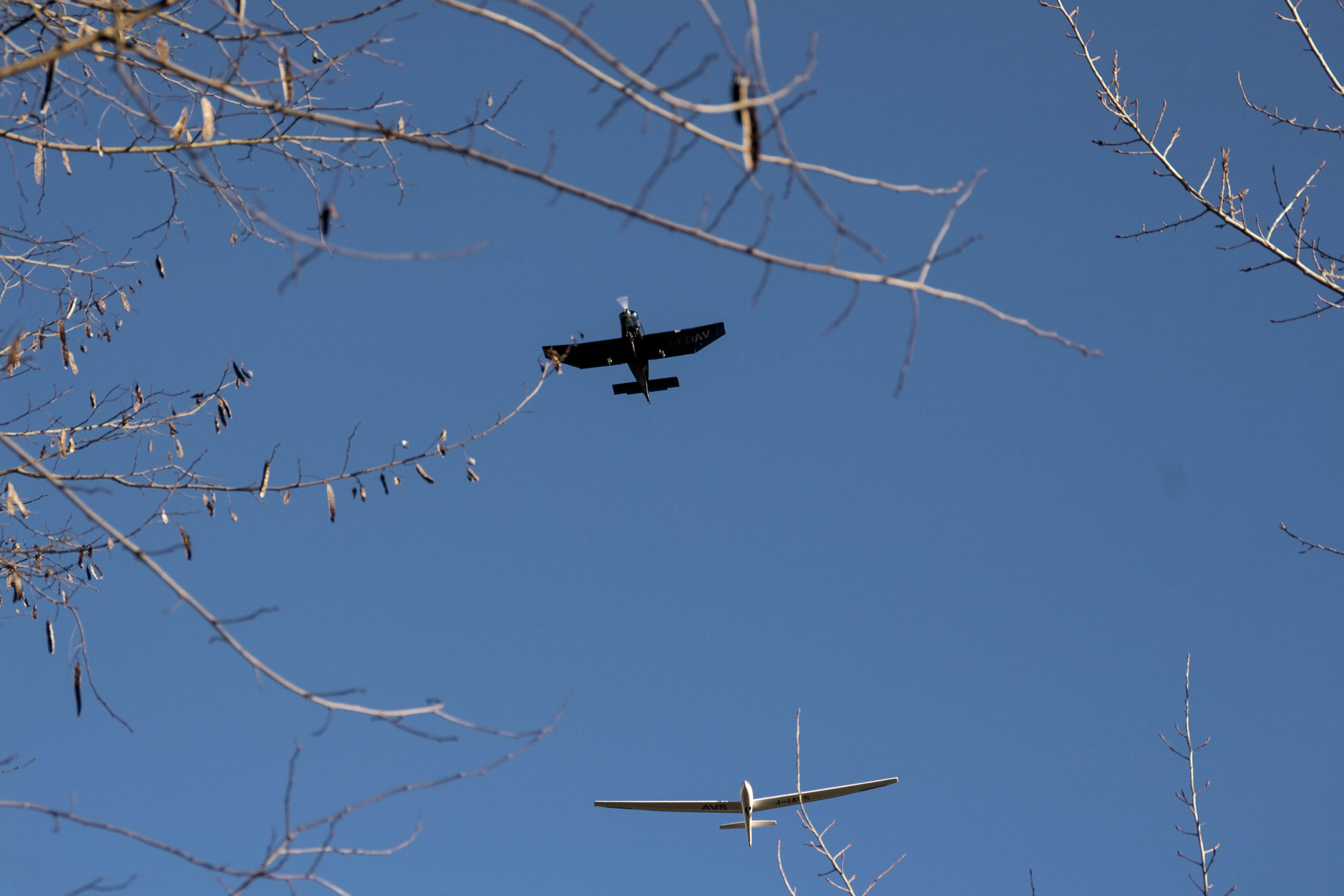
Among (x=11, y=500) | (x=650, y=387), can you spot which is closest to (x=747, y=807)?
(x=650, y=387)

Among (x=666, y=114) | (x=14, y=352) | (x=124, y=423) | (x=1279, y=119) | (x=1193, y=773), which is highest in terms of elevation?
(x=1279, y=119)

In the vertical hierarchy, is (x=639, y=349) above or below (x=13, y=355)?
above

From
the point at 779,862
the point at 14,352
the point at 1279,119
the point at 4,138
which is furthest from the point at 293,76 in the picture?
the point at 779,862

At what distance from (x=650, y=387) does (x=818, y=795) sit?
7992 millimetres

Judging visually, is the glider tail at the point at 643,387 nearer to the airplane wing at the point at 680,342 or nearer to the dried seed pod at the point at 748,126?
the airplane wing at the point at 680,342

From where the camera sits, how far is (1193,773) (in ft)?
19.5

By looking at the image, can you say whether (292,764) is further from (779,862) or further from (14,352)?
(779,862)

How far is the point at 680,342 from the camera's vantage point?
2158cm

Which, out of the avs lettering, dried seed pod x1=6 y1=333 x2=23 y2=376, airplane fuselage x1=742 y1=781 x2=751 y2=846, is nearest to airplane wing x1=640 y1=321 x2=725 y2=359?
the avs lettering

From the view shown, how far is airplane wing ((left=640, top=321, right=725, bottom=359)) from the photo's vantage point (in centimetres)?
2136

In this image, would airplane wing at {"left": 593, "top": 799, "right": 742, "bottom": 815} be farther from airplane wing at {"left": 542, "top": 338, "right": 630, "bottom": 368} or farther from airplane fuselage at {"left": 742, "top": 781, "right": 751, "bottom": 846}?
airplane wing at {"left": 542, "top": 338, "right": 630, "bottom": 368}

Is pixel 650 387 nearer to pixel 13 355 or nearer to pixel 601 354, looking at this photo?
pixel 601 354

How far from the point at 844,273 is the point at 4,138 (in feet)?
11.1

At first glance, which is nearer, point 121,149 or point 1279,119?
point 121,149
